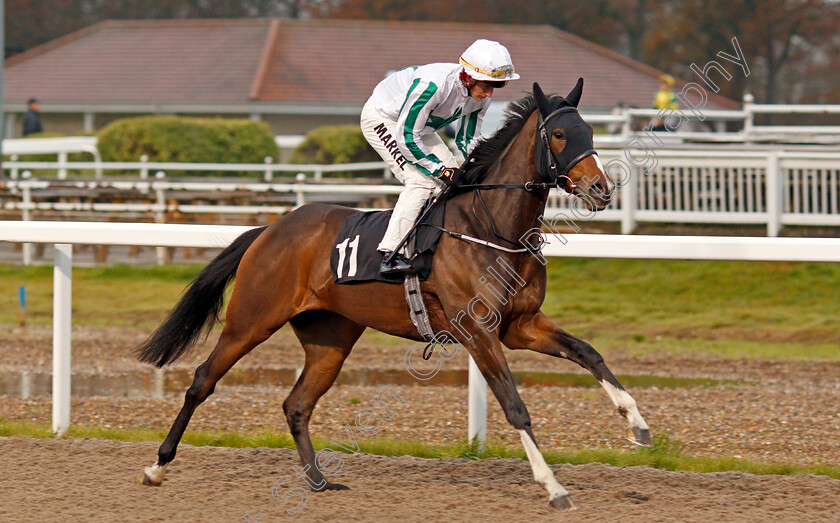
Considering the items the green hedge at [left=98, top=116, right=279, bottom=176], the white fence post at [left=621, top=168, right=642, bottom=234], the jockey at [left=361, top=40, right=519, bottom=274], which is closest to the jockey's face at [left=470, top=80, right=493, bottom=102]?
the jockey at [left=361, top=40, right=519, bottom=274]

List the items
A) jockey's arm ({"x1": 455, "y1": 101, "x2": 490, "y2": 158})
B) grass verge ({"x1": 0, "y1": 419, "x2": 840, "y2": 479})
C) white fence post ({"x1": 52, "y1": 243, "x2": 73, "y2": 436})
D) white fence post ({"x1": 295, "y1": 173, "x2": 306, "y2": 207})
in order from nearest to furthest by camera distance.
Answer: jockey's arm ({"x1": 455, "y1": 101, "x2": 490, "y2": 158}) → grass verge ({"x1": 0, "y1": 419, "x2": 840, "y2": 479}) → white fence post ({"x1": 52, "y1": 243, "x2": 73, "y2": 436}) → white fence post ({"x1": 295, "y1": 173, "x2": 306, "y2": 207})

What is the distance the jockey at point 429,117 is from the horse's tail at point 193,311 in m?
0.77

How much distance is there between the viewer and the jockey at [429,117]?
12.9 ft

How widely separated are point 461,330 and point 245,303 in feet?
3.16

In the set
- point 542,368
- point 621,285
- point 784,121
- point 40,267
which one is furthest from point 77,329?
point 784,121

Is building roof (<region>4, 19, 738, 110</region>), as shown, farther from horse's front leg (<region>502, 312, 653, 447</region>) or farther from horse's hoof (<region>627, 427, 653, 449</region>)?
horse's hoof (<region>627, 427, 653, 449</region>)

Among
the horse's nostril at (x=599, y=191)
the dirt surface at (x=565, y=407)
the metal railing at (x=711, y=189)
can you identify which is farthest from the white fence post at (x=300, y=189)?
the horse's nostril at (x=599, y=191)

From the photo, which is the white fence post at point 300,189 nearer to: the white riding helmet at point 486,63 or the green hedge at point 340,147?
the green hedge at point 340,147

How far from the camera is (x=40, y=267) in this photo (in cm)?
1108

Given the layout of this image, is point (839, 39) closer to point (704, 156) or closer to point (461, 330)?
point (704, 156)

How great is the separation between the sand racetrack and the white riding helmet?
60.7 inches

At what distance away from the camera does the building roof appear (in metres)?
28.2

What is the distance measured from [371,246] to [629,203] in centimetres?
662

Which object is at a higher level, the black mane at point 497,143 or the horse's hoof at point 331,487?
the black mane at point 497,143
